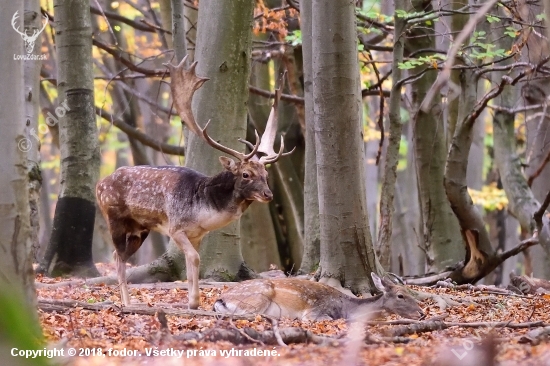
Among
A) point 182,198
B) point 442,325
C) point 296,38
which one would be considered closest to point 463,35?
point 442,325

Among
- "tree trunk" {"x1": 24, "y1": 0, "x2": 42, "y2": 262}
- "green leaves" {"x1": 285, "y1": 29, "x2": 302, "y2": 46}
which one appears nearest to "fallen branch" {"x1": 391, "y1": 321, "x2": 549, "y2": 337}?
"tree trunk" {"x1": 24, "y1": 0, "x2": 42, "y2": 262}

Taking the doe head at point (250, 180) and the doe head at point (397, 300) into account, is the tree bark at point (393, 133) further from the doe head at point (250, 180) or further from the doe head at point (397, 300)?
the doe head at point (250, 180)

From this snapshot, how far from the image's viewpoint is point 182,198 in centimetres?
923

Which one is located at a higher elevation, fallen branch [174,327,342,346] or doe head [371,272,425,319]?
fallen branch [174,327,342,346]

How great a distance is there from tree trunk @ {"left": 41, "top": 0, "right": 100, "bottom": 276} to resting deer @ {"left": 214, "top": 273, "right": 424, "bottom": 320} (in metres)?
4.29

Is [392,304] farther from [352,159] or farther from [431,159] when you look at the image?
[431,159]

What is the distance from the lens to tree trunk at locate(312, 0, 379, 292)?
9453 millimetres

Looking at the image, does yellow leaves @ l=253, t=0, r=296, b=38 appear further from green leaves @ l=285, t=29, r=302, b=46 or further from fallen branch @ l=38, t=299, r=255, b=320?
fallen branch @ l=38, t=299, r=255, b=320

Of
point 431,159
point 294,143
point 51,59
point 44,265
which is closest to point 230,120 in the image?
point 44,265

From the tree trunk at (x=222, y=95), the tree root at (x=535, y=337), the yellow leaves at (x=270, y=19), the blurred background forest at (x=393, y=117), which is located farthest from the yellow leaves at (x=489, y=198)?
the tree root at (x=535, y=337)

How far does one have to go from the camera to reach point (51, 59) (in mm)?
23188

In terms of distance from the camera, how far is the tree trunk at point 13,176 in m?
5.64

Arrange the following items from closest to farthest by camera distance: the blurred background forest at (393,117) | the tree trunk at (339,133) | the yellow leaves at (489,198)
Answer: the tree trunk at (339,133) < the blurred background forest at (393,117) < the yellow leaves at (489,198)

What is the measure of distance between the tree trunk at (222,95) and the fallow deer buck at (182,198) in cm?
188
